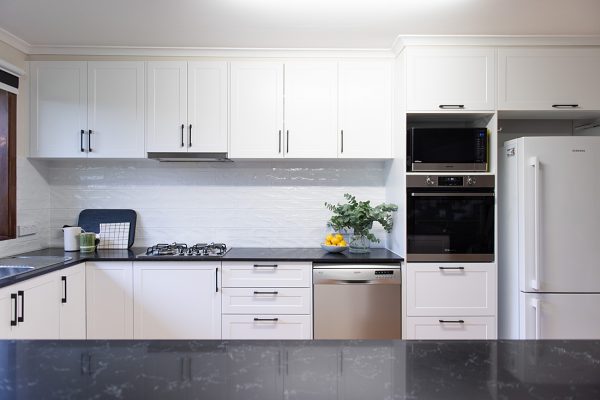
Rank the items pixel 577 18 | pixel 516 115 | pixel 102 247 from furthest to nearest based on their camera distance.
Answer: pixel 102 247 < pixel 516 115 < pixel 577 18

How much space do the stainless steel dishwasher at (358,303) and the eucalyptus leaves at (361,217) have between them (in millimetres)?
355

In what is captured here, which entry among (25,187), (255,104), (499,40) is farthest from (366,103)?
(25,187)

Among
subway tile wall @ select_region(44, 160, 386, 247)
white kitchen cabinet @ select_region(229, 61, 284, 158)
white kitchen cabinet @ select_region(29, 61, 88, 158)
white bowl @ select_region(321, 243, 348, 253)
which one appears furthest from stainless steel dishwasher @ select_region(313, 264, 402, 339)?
white kitchen cabinet @ select_region(29, 61, 88, 158)

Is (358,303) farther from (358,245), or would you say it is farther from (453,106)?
(453,106)

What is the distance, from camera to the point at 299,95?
3.11 m

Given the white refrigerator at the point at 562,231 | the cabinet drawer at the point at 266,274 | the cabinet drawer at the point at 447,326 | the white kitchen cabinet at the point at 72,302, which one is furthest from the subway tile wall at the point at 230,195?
the white refrigerator at the point at 562,231

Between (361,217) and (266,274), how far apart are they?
82cm

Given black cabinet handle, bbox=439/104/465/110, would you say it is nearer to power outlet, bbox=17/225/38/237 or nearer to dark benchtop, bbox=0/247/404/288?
dark benchtop, bbox=0/247/404/288

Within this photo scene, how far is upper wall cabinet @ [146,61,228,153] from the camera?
3109 millimetres

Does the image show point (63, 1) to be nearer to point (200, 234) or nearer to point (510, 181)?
point (200, 234)

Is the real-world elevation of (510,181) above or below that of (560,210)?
above

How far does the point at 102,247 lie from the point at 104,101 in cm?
117

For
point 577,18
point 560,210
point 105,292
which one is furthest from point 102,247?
point 577,18

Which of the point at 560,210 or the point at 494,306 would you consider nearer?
the point at 560,210
